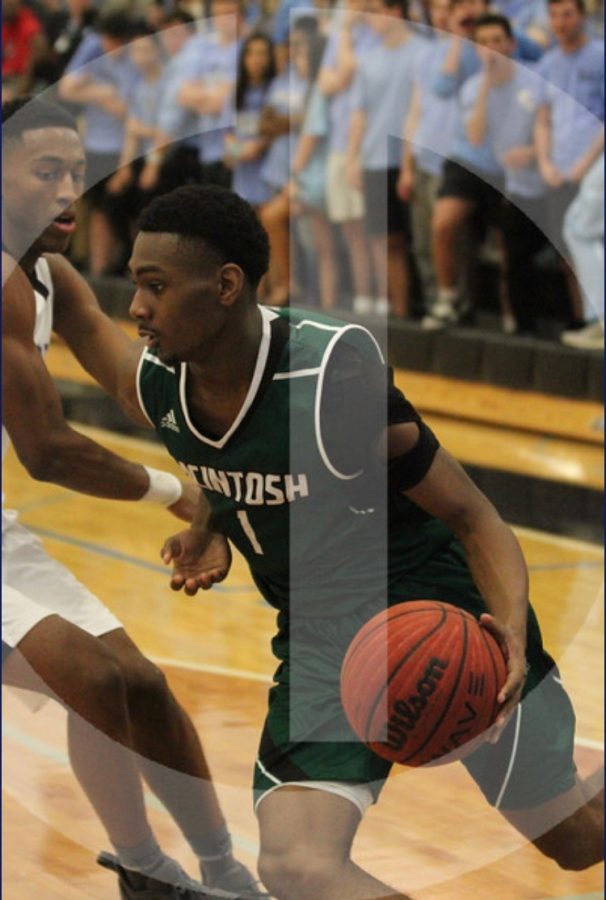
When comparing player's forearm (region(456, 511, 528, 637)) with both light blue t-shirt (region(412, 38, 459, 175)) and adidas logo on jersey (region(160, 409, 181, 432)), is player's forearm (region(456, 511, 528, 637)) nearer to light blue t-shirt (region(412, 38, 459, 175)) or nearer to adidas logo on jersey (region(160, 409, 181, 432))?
adidas logo on jersey (region(160, 409, 181, 432))

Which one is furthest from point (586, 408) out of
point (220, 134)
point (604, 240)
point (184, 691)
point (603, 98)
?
point (184, 691)

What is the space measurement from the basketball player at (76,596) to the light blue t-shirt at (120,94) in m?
5.73

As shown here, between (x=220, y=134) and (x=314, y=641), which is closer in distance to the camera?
(x=314, y=641)

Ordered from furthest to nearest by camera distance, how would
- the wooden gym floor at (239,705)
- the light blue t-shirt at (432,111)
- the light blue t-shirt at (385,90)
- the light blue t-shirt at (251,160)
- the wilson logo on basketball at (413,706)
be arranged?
the light blue t-shirt at (251,160) < the light blue t-shirt at (385,90) < the light blue t-shirt at (432,111) < the wooden gym floor at (239,705) < the wilson logo on basketball at (413,706)

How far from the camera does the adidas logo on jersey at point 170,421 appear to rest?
294cm

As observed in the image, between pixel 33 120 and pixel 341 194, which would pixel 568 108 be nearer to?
pixel 341 194

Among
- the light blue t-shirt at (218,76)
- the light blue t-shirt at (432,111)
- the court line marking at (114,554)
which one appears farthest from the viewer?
the light blue t-shirt at (218,76)

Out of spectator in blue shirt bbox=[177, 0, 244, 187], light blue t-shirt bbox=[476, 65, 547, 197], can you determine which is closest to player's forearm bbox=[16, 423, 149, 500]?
light blue t-shirt bbox=[476, 65, 547, 197]

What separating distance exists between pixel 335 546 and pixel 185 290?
1.76ft

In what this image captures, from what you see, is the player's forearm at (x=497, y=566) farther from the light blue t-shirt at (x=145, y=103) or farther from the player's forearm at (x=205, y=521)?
the light blue t-shirt at (x=145, y=103)

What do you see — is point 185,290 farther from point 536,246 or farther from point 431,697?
point 536,246

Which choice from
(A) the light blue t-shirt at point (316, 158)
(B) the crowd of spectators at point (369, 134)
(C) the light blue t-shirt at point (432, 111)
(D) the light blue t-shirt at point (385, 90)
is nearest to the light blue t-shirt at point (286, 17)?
(B) the crowd of spectators at point (369, 134)

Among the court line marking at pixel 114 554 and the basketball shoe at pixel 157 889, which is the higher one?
the basketball shoe at pixel 157 889

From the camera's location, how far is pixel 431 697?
270cm
